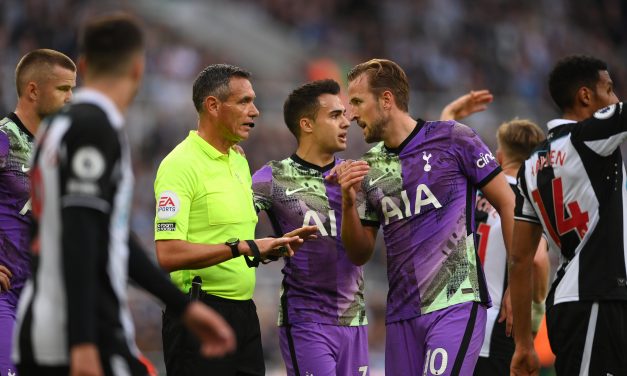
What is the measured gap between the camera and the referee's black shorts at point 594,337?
6.96 m

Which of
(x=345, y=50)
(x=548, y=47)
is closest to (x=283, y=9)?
(x=345, y=50)

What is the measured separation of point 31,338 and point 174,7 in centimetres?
2014

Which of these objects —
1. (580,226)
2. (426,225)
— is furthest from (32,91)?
(580,226)

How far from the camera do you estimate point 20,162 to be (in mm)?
7664

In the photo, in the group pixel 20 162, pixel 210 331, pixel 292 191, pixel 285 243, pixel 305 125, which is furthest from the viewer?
pixel 305 125

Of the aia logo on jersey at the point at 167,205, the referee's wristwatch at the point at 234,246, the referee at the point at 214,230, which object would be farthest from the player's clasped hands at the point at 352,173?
the aia logo on jersey at the point at 167,205

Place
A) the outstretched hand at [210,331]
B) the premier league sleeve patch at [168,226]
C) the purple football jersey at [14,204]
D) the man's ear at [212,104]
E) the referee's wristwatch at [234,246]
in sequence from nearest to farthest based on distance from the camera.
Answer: the outstretched hand at [210,331]
the referee's wristwatch at [234,246]
the premier league sleeve patch at [168,226]
the purple football jersey at [14,204]
the man's ear at [212,104]

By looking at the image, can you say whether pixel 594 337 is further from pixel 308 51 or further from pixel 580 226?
pixel 308 51

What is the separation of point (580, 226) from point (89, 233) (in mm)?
3803

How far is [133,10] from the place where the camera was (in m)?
22.9

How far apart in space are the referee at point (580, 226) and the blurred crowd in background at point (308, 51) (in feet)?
29.0

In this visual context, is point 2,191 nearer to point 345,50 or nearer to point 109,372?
point 109,372

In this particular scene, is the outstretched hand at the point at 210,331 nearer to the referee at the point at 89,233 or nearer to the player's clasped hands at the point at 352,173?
the referee at the point at 89,233

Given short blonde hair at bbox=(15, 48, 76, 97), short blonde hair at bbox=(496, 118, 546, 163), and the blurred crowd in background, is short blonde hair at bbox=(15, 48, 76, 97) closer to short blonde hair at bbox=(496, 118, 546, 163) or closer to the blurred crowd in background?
short blonde hair at bbox=(496, 118, 546, 163)
